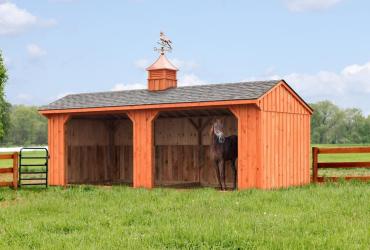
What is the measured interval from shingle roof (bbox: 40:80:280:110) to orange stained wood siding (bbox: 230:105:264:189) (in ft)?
1.65

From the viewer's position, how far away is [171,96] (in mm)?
19594

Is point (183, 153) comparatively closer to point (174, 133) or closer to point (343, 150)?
point (174, 133)

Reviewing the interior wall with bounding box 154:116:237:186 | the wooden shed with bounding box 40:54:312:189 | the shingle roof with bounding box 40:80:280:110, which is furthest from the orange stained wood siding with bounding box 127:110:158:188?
the interior wall with bounding box 154:116:237:186

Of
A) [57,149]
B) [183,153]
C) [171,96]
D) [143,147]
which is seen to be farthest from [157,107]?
[57,149]

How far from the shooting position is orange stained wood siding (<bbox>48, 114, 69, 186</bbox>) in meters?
21.2

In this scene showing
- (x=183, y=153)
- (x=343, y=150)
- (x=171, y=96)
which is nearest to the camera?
(x=343, y=150)

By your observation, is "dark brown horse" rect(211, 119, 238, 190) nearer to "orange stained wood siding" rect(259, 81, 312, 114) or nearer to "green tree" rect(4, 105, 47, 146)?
"orange stained wood siding" rect(259, 81, 312, 114)

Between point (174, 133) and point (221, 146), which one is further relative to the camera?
point (174, 133)

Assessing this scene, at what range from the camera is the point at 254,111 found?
56.6 feet

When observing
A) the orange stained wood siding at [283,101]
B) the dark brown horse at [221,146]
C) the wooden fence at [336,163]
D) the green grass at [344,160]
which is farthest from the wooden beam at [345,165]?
the green grass at [344,160]

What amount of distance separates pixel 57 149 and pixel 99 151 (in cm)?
253

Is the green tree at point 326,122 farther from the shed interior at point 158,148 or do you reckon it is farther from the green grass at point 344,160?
the shed interior at point 158,148

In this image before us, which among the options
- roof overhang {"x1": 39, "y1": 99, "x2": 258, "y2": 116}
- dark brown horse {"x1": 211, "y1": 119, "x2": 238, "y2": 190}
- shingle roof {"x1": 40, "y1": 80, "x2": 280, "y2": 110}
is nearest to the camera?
roof overhang {"x1": 39, "y1": 99, "x2": 258, "y2": 116}

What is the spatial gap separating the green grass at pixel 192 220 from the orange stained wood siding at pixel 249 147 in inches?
62.8
